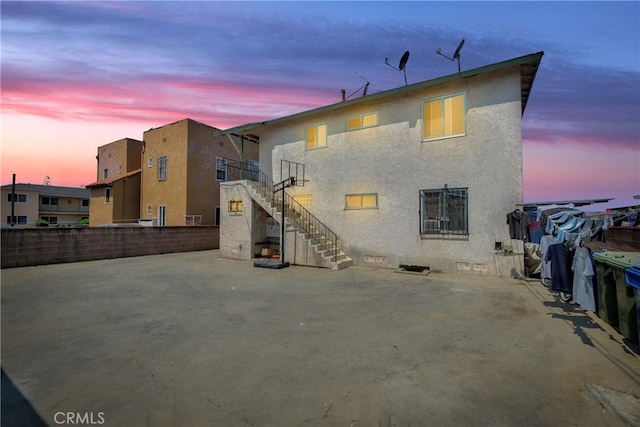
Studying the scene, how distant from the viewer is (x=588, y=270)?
565 centimetres

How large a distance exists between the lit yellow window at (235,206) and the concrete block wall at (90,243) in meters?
5.64

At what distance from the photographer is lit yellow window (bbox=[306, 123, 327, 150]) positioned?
50.3 feet

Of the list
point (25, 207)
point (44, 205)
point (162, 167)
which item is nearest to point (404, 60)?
point (162, 167)

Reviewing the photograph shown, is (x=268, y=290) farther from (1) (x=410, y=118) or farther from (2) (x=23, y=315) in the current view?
(1) (x=410, y=118)

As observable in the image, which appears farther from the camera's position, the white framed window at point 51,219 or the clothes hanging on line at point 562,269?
the white framed window at point 51,219

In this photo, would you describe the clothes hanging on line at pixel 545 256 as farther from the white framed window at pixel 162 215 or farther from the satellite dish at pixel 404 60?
the white framed window at pixel 162 215

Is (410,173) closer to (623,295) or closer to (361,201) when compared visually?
(361,201)

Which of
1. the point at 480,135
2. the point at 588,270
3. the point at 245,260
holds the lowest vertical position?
the point at 245,260

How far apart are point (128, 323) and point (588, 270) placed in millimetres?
8880

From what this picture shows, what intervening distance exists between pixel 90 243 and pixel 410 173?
16.7 m

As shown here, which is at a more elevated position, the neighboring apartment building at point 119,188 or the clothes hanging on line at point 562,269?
the neighboring apartment building at point 119,188

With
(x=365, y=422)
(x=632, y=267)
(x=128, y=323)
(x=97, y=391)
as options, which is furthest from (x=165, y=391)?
(x=632, y=267)

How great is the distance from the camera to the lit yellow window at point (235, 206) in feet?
54.0

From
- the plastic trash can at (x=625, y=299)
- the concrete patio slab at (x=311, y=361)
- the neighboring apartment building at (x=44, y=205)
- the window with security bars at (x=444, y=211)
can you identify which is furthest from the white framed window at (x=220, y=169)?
the neighboring apartment building at (x=44, y=205)
